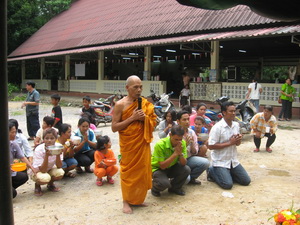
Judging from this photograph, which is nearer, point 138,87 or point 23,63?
point 138,87

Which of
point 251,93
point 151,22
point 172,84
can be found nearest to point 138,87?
point 251,93

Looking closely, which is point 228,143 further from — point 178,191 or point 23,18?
point 23,18

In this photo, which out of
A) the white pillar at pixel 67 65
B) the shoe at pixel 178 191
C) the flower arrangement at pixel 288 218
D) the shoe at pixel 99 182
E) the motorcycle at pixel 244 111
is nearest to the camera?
the flower arrangement at pixel 288 218

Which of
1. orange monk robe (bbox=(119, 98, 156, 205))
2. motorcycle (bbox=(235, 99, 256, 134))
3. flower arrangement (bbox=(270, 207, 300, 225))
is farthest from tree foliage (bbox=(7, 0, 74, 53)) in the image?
flower arrangement (bbox=(270, 207, 300, 225))

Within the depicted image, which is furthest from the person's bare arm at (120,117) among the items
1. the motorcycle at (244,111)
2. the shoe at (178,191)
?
the motorcycle at (244,111)

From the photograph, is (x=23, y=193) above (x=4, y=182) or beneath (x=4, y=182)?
beneath

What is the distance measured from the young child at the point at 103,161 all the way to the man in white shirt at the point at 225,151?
144 centimetres

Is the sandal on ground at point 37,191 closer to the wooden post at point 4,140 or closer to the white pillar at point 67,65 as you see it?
the wooden post at point 4,140

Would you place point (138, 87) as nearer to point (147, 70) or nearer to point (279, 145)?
point (279, 145)

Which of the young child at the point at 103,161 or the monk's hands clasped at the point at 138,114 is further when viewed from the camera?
the young child at the point at 103,161

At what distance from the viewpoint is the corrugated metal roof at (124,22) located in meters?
12.5

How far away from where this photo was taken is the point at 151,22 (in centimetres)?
1559

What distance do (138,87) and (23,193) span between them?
86.2 inches

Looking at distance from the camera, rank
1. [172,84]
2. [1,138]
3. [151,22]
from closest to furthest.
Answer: [1,138]
[151,22]
[172,84]
